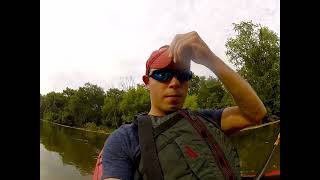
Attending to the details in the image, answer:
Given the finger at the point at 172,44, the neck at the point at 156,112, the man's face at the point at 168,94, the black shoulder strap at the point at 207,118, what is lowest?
the black shoulder strap at the point at 207,118

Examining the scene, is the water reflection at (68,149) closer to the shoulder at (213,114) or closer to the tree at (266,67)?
the shoulder at (213,114)

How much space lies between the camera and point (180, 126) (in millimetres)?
1173

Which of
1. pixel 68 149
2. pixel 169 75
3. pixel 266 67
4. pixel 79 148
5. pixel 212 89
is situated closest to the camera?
pixel 169 75

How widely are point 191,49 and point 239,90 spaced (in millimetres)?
219

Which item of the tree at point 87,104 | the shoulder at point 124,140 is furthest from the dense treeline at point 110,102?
the shoulder at point 124,140

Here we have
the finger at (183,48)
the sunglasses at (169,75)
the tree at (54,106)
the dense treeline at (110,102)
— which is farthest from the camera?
the tree at (54,106)

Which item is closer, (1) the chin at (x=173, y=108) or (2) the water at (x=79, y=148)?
(1) the chin at (x=173, y=108)

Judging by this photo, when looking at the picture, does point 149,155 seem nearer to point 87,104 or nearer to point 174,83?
point 174,83

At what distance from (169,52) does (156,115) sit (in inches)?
10.1

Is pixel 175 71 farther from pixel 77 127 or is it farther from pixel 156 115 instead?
pixel 77 127

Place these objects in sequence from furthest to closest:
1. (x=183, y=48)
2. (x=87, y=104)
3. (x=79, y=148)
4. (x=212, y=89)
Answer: (x=79, y=148) < (x=87, y=104) < (x=212, y=89) < (x=183, y=48)

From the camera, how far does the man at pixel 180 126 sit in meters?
1.08

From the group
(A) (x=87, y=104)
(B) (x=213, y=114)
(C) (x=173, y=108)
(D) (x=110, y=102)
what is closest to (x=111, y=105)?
(D) (x=110, y=102)

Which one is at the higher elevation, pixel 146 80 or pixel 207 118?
pixel 146 80
